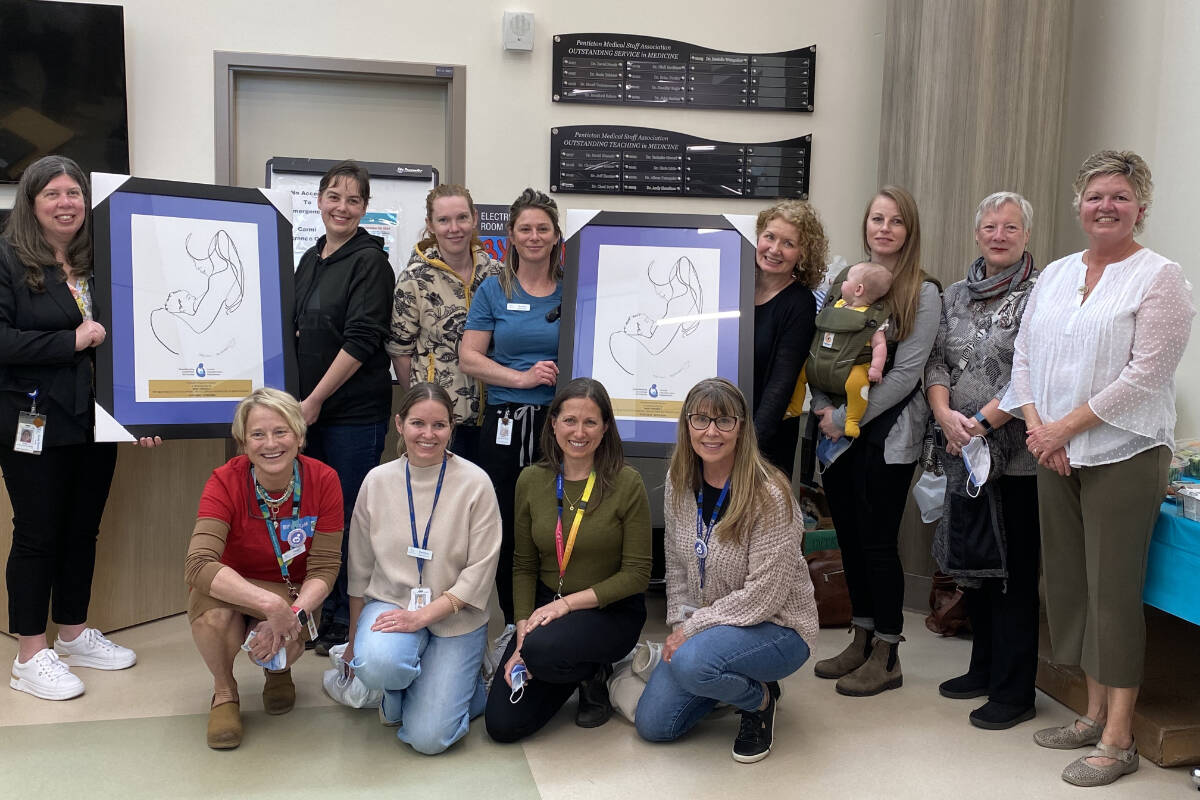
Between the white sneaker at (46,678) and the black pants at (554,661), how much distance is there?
1333 mm

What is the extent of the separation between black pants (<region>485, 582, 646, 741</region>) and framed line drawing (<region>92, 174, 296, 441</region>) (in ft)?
4.23

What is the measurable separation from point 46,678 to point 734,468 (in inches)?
86.5

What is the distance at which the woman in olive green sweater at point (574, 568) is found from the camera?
2.66 m

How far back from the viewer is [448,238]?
3289mm

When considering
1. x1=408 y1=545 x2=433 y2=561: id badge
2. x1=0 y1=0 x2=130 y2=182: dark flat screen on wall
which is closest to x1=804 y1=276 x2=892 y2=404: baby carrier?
x1=408 y1=545 x2=433 y2=561: id badge

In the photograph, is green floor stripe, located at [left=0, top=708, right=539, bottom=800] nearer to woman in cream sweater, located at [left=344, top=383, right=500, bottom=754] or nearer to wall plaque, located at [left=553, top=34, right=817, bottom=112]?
woman in cream sweater, located at [left=344, top=383, right=500, bottom=754]

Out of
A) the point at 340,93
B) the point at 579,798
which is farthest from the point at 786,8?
the point at 579,798

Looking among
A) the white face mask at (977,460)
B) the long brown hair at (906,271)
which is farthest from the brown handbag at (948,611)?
the long brown hair at (906,271)

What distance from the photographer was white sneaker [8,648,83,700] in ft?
9.66

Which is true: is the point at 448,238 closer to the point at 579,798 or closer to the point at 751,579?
the point at 751,579

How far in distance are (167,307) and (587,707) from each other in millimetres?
1827

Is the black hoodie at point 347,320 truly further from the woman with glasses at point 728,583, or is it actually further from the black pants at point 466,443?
the woman with glasses at point 728,583

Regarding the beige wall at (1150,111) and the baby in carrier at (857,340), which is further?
the beige wall at (1150,111)

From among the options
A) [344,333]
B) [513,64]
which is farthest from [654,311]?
[513,64]
